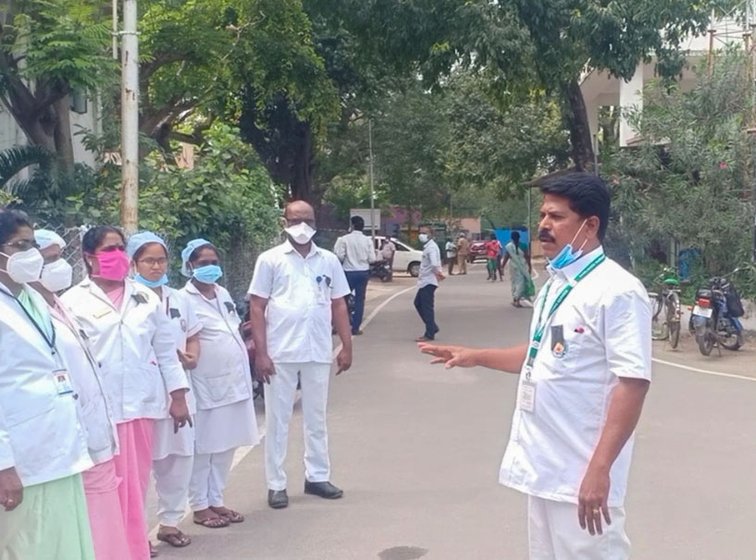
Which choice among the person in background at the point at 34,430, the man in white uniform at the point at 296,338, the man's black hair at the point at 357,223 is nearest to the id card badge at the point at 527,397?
the person in background at the point at 34,430

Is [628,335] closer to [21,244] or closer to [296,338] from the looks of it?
[21,244]

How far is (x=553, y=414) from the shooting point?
366cm

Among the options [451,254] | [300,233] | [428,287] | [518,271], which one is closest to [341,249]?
[428,287]

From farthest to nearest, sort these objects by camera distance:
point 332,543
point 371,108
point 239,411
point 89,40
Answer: point 371,108 → point 89,40 → point 239,411 → point 332,543

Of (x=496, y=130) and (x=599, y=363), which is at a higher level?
(x=496, y=130)

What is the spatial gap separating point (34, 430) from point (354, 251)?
12182 millimetres

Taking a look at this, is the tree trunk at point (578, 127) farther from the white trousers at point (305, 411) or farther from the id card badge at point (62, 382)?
the id card badge at point (62, 382)

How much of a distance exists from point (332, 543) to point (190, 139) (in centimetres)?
2220

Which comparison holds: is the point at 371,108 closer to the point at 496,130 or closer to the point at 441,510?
the point at 496,130

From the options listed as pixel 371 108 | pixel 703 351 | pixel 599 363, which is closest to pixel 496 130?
pixel 371 108

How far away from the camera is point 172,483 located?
595 centimetres

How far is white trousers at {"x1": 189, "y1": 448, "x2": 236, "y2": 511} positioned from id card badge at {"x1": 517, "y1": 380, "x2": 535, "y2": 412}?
3.09 metres

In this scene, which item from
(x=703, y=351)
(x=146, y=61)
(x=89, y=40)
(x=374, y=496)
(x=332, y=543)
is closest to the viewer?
(x=332, y=543)

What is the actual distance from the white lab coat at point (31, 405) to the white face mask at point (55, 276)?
18.8 inches
